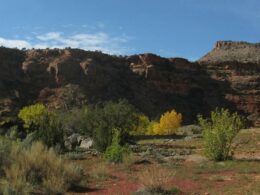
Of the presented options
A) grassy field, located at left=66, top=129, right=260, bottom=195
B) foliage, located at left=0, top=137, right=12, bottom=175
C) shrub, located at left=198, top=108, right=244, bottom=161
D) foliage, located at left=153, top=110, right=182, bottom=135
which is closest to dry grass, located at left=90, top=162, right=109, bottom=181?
grassy field, located at left=66, top=129, right=260, bottom=195

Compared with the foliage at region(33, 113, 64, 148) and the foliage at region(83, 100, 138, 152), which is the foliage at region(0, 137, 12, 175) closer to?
the foliage at region(33, 113, 64, 148)

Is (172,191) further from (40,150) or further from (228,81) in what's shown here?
(228,81)

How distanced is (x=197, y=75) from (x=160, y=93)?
14025 mm

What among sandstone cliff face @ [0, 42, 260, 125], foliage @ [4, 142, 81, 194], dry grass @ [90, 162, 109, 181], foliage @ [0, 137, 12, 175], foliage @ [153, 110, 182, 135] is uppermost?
sandstone cliff face @ [0, 42, 260, 125]

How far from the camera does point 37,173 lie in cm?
1449

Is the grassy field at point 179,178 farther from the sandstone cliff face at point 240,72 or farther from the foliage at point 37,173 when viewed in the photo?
the sandstone cliff face at point 240,72

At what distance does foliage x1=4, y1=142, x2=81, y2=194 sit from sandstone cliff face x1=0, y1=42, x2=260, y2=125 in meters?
59.1

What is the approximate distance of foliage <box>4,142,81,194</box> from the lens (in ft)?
42.4

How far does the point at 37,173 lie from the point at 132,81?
82727 millimetres

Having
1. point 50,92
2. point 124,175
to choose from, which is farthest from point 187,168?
point 50,92

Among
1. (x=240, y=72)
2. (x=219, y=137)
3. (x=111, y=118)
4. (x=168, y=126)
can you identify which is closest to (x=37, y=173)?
(x=219, y=137)

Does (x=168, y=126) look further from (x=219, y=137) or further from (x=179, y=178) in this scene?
(x=179, y=178)

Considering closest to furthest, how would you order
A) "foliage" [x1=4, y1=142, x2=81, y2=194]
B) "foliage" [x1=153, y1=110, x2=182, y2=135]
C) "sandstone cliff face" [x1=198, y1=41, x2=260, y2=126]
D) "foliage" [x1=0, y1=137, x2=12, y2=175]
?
"foliage" [x1=4, y1=142, x2=81, y2=194] < "foliage" [x1=0, y1=137, x2=12, y2=175] < "foliage" [x1=153, y1=110, x2=182, y2=135] < "sandstone cliff face" [x1=198, y1=41, x2=260, y2=126]

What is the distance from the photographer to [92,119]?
36.2 meters
